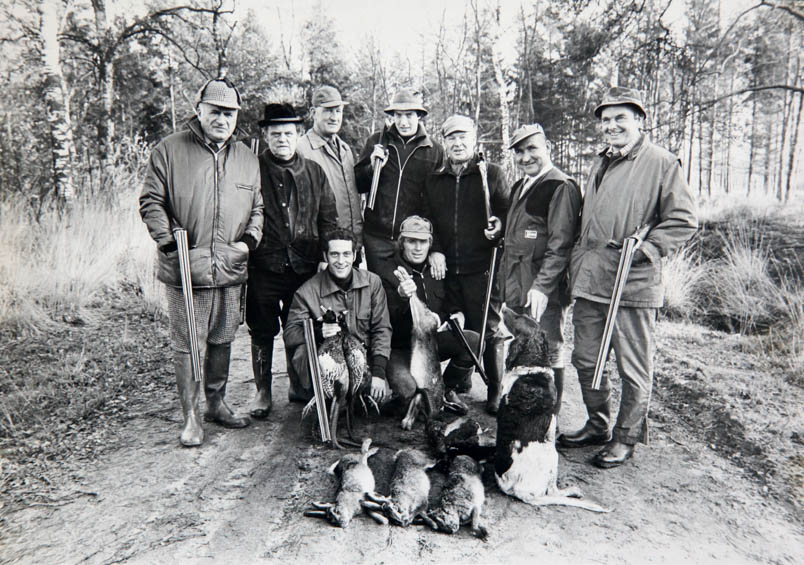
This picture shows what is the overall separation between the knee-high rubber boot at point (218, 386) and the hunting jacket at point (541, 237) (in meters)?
2.49

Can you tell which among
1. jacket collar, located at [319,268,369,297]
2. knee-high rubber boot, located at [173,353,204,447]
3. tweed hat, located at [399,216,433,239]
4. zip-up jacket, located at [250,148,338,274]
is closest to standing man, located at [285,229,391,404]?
jacket collar, located at [319,268,369,297]

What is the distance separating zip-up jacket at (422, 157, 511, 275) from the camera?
15.1 ft

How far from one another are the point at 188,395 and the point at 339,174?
2450 millimetres

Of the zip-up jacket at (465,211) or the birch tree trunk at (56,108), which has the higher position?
the birch tree trunk at (56,108)

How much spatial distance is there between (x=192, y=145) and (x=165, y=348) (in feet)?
10.3

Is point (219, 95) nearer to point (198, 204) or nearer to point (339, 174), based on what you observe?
point (198, 204)

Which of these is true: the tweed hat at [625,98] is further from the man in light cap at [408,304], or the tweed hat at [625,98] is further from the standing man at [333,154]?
the standing man at [333,154]

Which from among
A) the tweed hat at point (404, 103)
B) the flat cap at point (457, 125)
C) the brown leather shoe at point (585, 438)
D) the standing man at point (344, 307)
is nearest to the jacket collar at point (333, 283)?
the standing man at point (344, 307)

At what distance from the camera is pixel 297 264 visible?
4.50 metres

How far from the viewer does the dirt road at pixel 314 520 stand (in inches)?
108

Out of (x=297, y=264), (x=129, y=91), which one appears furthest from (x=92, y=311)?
(x=129, y=91)

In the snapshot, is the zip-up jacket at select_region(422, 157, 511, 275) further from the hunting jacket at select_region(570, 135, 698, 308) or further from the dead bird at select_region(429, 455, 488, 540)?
the dead bird at select_region(429, 455, 488, 540)

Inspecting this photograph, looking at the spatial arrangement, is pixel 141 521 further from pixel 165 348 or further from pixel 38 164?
pixel 38 164

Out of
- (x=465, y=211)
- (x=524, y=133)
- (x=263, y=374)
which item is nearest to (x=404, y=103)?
(x=465, y=211)
